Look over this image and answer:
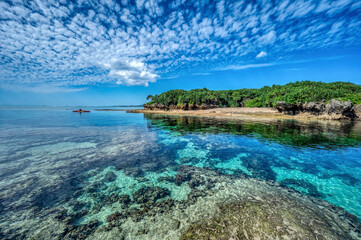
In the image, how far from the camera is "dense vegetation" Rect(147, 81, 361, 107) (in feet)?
151

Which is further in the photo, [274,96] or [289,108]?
[274,96]

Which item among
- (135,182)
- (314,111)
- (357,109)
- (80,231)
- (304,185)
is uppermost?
(357,109)

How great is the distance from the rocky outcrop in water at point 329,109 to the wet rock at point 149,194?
56.4 metres

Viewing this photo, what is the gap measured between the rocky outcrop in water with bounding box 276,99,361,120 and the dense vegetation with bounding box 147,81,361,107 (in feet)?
6.35

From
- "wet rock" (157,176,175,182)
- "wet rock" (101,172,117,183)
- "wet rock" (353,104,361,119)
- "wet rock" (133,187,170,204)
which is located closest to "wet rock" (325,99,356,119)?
"wet rock" (353,104,361,119)

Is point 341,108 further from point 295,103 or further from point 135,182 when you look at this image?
point 135,182

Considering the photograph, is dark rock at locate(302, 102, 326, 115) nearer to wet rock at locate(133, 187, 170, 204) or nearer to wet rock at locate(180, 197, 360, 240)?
wet rock at locate(180, 197, 360, 240)

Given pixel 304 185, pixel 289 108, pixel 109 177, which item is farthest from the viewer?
pixel 289 108

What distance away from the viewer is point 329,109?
42.6m

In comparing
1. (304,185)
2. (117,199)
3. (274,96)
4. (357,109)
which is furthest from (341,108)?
(117,199)

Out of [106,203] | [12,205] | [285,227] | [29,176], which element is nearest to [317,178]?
[285,227]

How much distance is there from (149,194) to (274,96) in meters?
66.7

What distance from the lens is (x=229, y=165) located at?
10953 mm

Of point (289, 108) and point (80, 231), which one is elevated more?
point (289, 108)
